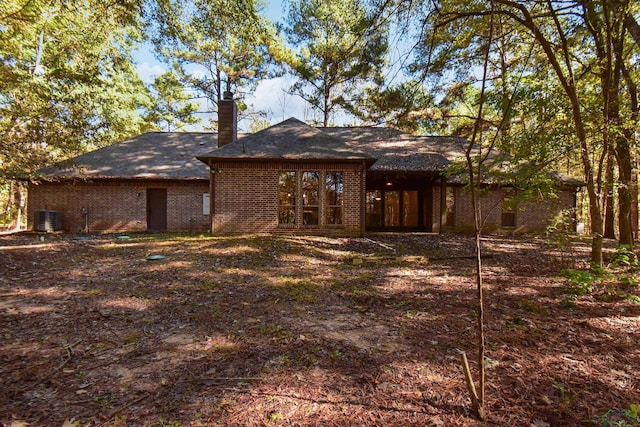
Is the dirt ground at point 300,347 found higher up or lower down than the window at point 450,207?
lower down

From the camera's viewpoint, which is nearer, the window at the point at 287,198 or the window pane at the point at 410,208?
the window at the point at 287,198

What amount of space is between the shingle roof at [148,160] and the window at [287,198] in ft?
15.5

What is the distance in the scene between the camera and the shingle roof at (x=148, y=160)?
47.7ft

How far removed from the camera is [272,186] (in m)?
11.7

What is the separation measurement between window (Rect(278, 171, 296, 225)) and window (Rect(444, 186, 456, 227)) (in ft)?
25.7

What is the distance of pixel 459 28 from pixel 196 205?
12281 mm

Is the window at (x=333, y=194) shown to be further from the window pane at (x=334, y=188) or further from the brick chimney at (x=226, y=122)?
the brick chimney at (x=226, y=122)

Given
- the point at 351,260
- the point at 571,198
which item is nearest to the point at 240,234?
the point at 351,260

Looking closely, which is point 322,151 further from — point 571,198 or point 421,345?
point 571,198

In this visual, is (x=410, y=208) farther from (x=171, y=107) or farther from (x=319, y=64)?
(x=171, y=107)

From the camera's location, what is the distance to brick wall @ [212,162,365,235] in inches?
459

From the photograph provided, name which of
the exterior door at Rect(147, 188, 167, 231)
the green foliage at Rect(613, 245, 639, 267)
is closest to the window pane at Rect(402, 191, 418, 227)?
the green foliage at Rect(613, 245, 639, 267)

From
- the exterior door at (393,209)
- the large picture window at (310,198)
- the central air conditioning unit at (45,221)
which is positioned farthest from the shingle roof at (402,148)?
the central air conditioning unit at (45,221)

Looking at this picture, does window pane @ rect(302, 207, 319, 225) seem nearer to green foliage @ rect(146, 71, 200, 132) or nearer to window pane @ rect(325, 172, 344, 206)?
window pane @ rect(325, 172, 344, 206)
